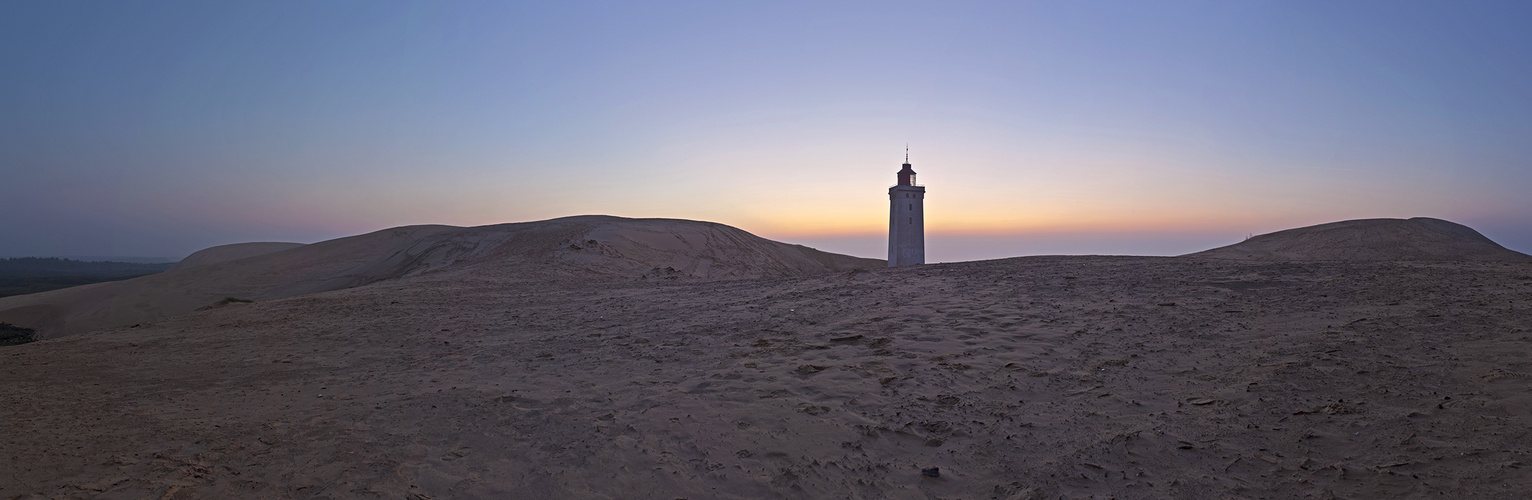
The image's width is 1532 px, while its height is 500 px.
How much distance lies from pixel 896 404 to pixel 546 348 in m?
4.69

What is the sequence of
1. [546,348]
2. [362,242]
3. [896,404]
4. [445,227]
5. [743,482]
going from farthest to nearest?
1. [445,227]
2. [362,242]
3. [546,348]
4. [896,404]
5. [743,482]

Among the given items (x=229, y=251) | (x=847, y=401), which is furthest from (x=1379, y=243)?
(x=229, y=251)

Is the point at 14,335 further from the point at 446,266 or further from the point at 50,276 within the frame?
the point at 50,276

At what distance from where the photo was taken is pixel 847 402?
550 cm

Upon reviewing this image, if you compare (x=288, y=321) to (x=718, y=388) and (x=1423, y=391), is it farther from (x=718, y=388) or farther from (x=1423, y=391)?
(x=1423, y=391)

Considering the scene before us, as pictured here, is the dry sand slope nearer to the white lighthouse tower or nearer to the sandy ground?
the sandy ground

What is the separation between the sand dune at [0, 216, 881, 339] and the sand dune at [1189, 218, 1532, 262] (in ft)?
50.6

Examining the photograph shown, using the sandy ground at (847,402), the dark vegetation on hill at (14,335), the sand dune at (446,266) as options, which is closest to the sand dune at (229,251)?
the sand dune at (446,266)

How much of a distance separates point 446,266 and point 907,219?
66.1 ft

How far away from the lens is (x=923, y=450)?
4676 millimetres

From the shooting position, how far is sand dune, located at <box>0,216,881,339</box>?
19594 mm

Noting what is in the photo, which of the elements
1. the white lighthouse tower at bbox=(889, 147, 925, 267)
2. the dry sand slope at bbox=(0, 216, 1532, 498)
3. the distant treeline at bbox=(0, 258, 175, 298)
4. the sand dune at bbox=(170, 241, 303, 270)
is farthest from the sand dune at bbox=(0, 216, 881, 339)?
the sand dune at bbox=(170, 241, 303, 270)

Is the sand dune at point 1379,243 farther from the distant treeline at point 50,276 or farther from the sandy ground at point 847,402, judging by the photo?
the distant treeline at point 50,276

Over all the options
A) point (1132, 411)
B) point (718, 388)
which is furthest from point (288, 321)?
point (1132, 411)
